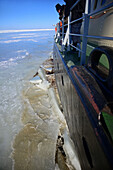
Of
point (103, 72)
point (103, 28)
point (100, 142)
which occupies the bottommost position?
point (100, 142)

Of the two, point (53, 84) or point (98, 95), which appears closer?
point (98, 95)

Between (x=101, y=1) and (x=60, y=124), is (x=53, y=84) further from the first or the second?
(x=101, y=1)

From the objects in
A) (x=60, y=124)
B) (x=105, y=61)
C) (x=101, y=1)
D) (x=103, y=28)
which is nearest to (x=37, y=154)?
(x=60, y=124)

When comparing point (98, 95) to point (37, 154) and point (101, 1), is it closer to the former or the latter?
point (101, 1)

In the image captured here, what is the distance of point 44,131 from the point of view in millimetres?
3105

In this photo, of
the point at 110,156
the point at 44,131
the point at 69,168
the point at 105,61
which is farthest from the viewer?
the point at 44,131

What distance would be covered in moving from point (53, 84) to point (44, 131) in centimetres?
304

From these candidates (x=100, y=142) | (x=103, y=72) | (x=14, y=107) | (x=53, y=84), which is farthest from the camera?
(x=53, y=84)

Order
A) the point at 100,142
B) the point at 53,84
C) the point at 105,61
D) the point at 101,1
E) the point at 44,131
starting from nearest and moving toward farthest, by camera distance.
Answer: the point at 100,142, the point at 105,61, the point at 101,1, the point at 44,131, the point at 53,84

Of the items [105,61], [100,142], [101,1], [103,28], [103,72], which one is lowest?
[100,142]

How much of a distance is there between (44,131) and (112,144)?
2776mm

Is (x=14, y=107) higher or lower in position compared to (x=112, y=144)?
lower

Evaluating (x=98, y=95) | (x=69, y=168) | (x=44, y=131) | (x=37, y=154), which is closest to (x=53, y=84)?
(x=44, y=131)

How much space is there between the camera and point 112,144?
708 millimetres
